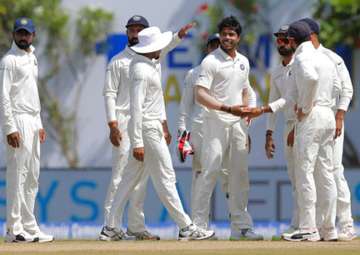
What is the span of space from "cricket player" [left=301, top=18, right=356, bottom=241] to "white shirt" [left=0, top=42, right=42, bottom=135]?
276 centimetres

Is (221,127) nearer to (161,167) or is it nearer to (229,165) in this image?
(229,165)

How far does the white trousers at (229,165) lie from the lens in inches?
673

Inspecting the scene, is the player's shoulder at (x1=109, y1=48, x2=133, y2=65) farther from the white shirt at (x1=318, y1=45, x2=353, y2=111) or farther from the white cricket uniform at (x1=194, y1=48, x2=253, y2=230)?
the white shirt at (x1=318, y1=45, x2=353, y2=111)

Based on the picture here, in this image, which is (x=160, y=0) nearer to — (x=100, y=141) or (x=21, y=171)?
(x=100, y=141)

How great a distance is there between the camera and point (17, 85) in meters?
16.6

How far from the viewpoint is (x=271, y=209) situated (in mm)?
24578

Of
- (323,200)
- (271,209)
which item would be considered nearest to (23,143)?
(323,200)

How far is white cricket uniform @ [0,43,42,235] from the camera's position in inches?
654

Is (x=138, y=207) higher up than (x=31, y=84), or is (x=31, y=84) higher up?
(x=31, y=84)

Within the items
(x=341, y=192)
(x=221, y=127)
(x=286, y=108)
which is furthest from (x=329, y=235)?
(x=221, y=127)

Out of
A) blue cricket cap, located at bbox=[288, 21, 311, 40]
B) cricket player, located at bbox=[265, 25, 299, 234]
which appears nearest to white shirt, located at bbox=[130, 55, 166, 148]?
cricket player, located at bbox=[265, 25, 299, 234]

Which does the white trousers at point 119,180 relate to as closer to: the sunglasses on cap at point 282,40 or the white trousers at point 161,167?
the white trousers at point 161,167

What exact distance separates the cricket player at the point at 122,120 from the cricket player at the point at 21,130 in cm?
99

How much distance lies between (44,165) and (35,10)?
241 cm
